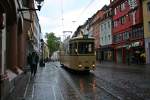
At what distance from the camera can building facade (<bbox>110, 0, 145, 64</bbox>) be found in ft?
182

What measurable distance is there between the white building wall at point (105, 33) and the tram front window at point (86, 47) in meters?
48.3

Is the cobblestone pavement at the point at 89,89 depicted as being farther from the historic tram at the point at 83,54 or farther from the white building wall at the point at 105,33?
the white building wall at the point at 105,33

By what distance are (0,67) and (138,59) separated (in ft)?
148

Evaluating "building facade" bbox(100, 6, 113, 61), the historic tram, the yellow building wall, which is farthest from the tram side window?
"building facade" bbox(100, 6, 113, 61)

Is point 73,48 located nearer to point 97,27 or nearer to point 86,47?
point 86,47

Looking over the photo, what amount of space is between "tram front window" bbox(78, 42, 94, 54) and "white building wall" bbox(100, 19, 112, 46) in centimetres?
4834

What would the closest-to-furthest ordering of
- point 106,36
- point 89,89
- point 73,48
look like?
1. point 89,89
2. point 73,48
3. point 106,36

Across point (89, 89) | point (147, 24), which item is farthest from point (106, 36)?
point (89, 89)

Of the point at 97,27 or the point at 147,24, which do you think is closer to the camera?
the point at 147,24

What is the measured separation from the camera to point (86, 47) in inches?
1067

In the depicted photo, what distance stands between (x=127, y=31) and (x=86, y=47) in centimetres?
3567

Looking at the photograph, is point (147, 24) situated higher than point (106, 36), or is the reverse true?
point (106, 36)

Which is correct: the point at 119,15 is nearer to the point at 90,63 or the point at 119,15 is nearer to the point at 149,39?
the point at 149,39

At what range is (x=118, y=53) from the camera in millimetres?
69375
